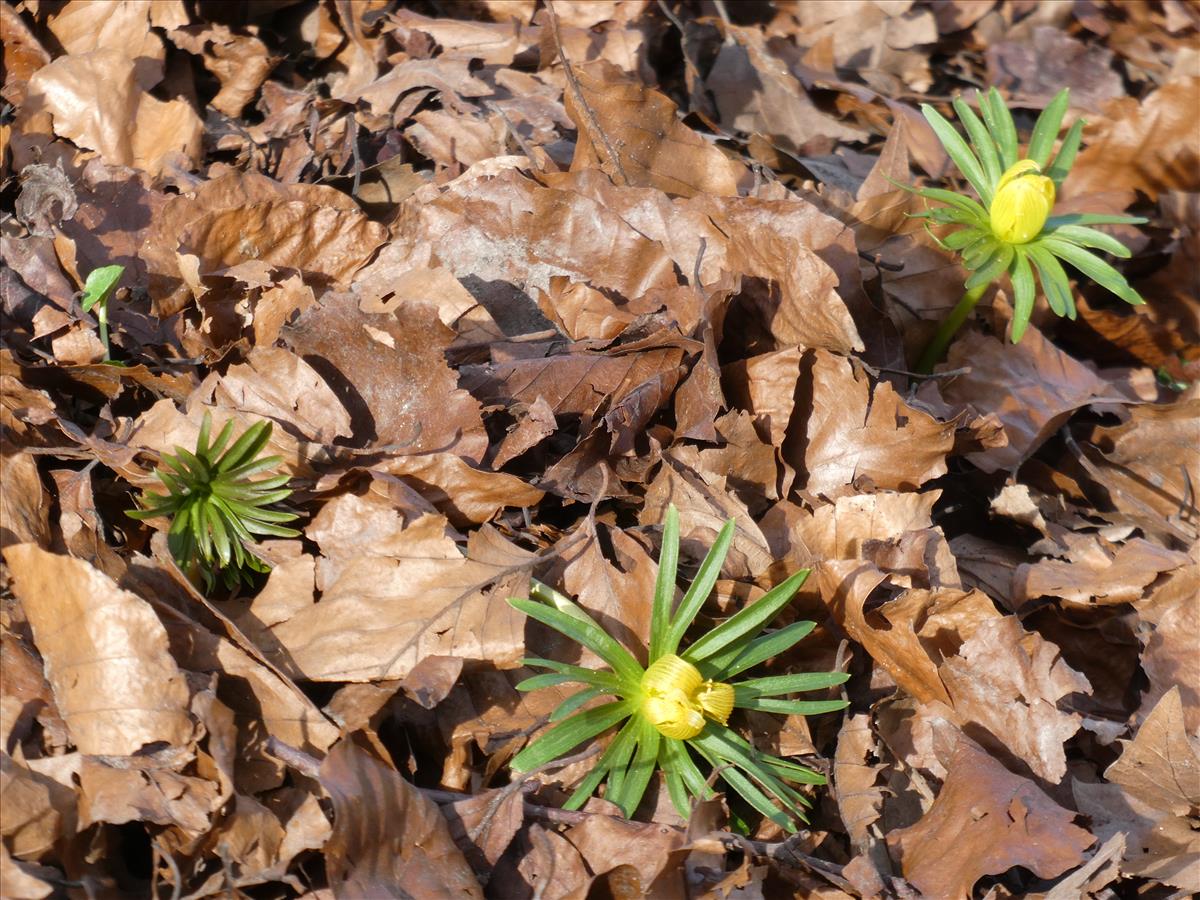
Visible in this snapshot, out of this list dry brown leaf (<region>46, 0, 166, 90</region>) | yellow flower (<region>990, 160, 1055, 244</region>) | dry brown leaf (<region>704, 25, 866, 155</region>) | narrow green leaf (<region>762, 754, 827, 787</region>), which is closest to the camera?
narrow green leaf (<region>762, 754, 827, 787</region>)

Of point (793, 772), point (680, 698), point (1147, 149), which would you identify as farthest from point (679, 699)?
point (1147, 149)

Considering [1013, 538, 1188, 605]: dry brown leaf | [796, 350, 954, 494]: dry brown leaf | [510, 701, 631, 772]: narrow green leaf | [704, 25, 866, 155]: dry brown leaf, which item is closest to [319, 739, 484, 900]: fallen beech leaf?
[510, 701, 631, 772]: narrow green leaf

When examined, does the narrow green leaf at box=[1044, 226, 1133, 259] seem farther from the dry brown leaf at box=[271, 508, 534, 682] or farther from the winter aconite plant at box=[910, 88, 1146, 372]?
the dry brown leaf at box=[271, 508, 534, 682]

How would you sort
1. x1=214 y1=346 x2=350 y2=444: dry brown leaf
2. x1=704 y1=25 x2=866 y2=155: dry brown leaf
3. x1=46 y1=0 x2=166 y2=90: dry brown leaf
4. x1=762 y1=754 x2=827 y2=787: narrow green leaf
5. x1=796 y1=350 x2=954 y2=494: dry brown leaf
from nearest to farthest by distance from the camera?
1. x1=762 y1=754 x2=827 y2=787: narrow green leaf
2. x1=214 y1=346 x2=350 y2=444: dry brown leaf
3. x1=796 y1=350 x2=954 y2=494: dry brown leaf
4. x1=46 y1=0 x2=166 y2=90: dry brown leaf
5. x1=704 y1=25 x2=866 y2=155: dry brown leaf

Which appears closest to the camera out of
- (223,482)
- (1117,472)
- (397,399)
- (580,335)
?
(223,482)

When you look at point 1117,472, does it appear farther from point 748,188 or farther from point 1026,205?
point 748,188

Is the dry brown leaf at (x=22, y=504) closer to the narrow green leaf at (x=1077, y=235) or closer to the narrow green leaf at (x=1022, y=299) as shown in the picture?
the narrow green leaf at (x=1022, y=299)

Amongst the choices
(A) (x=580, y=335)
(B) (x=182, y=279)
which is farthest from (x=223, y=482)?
(A) (x=580, y=335)

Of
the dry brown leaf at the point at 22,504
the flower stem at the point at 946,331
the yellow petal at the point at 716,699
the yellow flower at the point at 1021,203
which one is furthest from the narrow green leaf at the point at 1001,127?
the dry brown leaf at the point at 22,504
